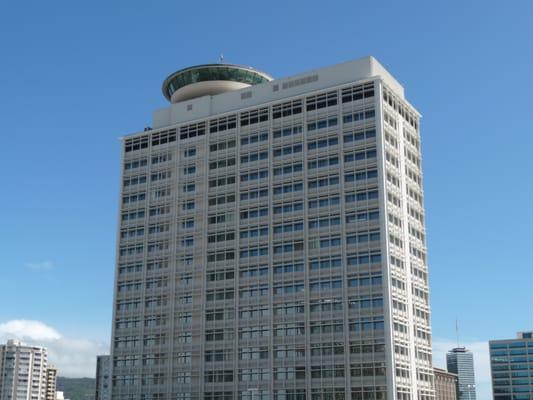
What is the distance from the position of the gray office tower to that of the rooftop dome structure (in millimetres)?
364

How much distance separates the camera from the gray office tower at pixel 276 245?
124 m

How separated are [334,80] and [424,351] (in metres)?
52.2

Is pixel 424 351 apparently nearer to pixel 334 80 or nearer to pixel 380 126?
pixel 380 126

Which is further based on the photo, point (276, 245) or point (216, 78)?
point (216, 78)

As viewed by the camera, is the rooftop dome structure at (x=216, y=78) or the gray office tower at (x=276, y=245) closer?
the gray office tower at (x=276, y=245)

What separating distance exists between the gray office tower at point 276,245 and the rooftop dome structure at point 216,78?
0.36 m

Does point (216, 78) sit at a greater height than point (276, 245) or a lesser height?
greater

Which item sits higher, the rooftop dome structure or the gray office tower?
the rooftop dome structure

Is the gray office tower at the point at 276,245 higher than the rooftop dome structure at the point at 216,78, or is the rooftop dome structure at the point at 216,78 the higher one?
the rooftop dome structure at the point at 216,78

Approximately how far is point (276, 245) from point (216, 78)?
42.6 metres

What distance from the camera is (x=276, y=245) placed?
13438 cm

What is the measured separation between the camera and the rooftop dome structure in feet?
513

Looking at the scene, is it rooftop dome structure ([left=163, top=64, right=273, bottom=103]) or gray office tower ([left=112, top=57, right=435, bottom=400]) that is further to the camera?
rooftop dome structure ([left=163, top=64, right=273, bottom=103])

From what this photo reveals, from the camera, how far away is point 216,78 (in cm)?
15700
